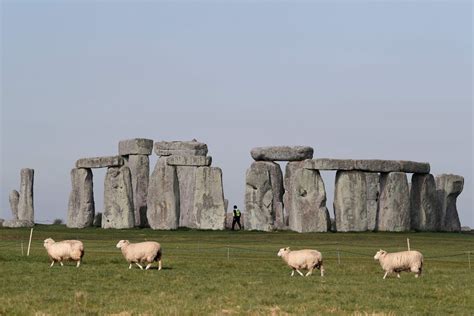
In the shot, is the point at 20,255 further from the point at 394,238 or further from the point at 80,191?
the point at 80,191

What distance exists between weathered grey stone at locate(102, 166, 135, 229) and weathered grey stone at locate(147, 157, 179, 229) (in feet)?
3.64

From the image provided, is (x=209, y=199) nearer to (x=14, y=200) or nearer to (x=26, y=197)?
(x=26, y=197)

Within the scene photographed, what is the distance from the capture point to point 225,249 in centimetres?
4375

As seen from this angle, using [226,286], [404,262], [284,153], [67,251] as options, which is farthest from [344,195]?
[226,286]

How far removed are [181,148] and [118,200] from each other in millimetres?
4993

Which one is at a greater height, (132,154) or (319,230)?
(132,154)

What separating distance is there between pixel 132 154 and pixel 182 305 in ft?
135

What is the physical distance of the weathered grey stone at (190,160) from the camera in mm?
61719

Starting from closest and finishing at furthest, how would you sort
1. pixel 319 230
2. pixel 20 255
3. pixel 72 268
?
pixel 72 268 < pixel 20 255 < pixel 319 230

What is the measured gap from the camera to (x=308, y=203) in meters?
58.0

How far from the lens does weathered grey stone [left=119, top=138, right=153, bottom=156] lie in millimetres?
63281

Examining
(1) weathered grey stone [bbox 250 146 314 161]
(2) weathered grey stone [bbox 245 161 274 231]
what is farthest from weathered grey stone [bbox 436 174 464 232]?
(2) weathered grey stone [bbox 245 161 274 231]

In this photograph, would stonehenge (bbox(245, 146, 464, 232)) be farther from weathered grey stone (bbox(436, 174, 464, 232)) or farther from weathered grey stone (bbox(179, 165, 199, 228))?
weathered grey stone (bbox(179, 165, 199, 228))

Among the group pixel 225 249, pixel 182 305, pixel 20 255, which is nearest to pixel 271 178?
pixel 225 249
